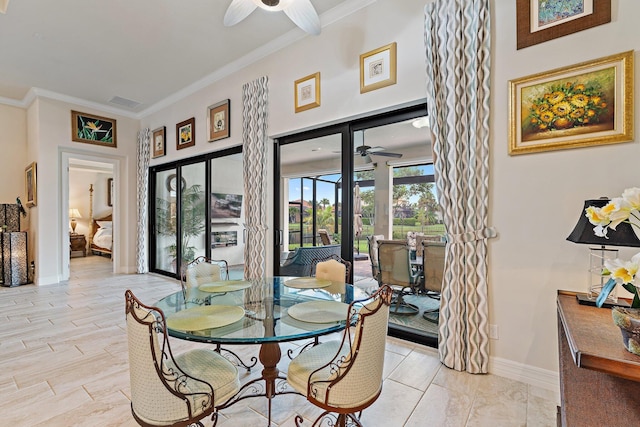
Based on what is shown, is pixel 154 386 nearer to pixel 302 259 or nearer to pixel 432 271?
pixel 432 271

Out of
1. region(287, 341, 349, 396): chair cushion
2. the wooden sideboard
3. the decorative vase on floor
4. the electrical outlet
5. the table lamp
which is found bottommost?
the electrical outlet

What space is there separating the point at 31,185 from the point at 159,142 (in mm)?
2302

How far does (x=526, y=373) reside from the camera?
221cm

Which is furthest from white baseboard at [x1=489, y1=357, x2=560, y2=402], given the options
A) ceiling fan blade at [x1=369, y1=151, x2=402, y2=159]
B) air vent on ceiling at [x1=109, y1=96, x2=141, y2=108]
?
air vent on ceiling at [x1=109, y1=96, x2=141, y2=108]

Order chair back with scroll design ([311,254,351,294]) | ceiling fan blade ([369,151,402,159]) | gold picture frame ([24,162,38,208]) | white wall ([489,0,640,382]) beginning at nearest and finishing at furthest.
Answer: white wall ([489,0,640,382])
chair back with scroll design ([311,254,351,294])
ceiling fan blade ([369,151,402,159])
gold picture frame ([24,162,38,208])

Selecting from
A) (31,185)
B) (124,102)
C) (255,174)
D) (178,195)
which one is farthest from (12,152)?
(255,174)

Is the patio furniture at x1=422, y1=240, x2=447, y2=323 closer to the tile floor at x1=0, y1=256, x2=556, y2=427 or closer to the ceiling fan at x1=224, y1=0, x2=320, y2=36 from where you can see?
the tile floor at x1=0, y1=256, x2=556, y2=427

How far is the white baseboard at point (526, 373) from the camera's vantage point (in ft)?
6.93

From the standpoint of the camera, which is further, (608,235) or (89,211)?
(89,211)

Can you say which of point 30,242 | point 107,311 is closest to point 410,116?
point 107,311

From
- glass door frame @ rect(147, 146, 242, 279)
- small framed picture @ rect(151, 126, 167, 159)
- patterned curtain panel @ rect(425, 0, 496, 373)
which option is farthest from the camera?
small framed picture @ rect(151, 126, 167, 159)

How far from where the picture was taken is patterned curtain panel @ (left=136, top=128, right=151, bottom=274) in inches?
242

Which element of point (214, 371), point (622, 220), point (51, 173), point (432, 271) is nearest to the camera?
point (622, 220)

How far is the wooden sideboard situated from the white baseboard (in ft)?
2.85
